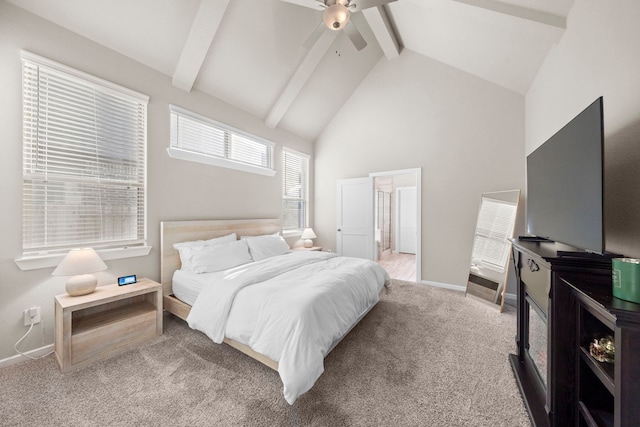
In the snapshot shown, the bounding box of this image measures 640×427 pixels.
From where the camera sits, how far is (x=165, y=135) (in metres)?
2.94

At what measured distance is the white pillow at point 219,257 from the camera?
106 inches

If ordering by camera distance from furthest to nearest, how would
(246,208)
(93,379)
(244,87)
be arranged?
(246,208), (244,87), (93,379)

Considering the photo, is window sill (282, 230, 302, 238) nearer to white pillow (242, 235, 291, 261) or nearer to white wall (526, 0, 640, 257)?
white pillow (242, 235, 291, 261)

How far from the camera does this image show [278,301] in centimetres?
182

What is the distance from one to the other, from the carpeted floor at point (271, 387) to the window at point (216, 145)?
219 cm

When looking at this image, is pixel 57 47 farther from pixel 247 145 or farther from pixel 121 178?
pixel 247 145

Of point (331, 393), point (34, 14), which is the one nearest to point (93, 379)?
point (331, 393)

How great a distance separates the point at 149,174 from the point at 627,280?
145 inches

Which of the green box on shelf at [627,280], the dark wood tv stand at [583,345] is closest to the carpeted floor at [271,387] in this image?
the dark wood tv stand at [583,345]

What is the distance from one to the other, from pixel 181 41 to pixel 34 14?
3.62ft

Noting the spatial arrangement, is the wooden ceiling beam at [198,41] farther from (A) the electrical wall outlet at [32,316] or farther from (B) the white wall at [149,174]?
(A) the electrical wall outlet at [32,316]

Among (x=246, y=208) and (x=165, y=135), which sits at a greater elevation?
(x=165, y=135)

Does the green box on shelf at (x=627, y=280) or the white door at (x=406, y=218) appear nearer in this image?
the green box on shelf at (x=627, y=280)

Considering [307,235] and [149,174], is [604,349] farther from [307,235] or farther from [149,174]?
[307,235]
